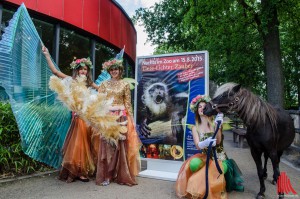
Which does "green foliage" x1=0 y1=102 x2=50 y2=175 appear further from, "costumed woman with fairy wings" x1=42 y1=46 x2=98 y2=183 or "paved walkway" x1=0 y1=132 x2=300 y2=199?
"costumed woman with fairy wings" x1=42 y1=46 x2=98 y2=183

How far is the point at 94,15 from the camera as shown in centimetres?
1015

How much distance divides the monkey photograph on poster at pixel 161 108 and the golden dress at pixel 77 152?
1176mm

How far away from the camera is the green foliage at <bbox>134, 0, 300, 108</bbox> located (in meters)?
9.87

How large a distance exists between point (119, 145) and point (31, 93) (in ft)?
5.40

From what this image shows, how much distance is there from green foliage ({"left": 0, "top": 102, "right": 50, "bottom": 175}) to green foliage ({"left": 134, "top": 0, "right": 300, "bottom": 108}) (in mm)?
7971

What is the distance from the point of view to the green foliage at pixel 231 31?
9.87 m

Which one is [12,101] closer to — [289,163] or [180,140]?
[180,140]

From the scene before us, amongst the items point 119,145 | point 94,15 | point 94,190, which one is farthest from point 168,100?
point 94,15

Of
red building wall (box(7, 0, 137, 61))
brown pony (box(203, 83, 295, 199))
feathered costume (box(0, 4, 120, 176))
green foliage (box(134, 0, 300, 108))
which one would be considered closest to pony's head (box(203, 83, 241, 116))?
brown pony (box(203, 83, 295, 199))

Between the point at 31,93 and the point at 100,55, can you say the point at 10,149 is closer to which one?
the point at 31,93

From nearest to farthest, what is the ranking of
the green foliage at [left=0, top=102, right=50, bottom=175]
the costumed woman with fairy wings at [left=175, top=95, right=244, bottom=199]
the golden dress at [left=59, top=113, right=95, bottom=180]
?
the costumed woman with fairy wings at [left=175, top=95, right=244, bottom=199]
the golden dress at [left=59, top=113, right=95, bottom=180]
the green foliage at [left=0, top=102, right=50, bottom=175]

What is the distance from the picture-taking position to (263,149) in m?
3.77

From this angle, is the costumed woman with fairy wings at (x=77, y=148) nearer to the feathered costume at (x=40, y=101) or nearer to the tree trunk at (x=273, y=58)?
the feathered costume at (x=40, y=101)

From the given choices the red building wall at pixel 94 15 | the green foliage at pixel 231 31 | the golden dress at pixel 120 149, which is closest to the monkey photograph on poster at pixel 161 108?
the golden dress at pixel 120 149
